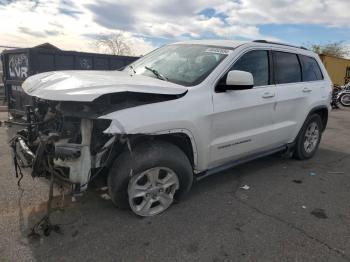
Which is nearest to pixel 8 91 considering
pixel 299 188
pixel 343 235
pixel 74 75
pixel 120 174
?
pixel 74 75

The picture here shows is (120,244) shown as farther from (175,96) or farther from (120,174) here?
(175,96)

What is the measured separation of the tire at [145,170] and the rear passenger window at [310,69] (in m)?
3.00

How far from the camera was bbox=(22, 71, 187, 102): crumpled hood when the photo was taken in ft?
9.75

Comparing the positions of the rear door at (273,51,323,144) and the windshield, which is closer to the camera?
the windshield

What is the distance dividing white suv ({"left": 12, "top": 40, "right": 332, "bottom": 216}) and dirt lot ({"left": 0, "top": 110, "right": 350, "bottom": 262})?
34 cm

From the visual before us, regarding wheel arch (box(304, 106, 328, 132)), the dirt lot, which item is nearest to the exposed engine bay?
the dirt lot

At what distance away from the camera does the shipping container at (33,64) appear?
20.0 ft

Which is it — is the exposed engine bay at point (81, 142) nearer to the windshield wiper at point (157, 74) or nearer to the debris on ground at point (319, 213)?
the windshield wiper at point (157, 74)

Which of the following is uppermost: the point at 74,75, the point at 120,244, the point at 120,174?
the point at 74,75

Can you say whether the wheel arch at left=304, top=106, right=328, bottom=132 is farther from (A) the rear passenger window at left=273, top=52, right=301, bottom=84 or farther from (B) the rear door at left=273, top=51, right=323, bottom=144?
(A) the rear passenger window at left=273, top=52, right=301, bottom=84

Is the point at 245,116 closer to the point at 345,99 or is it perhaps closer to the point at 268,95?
the point at 268,95

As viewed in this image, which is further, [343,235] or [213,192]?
[213,192]

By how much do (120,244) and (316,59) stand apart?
15.4 ft

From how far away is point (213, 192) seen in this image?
4.34 metres
